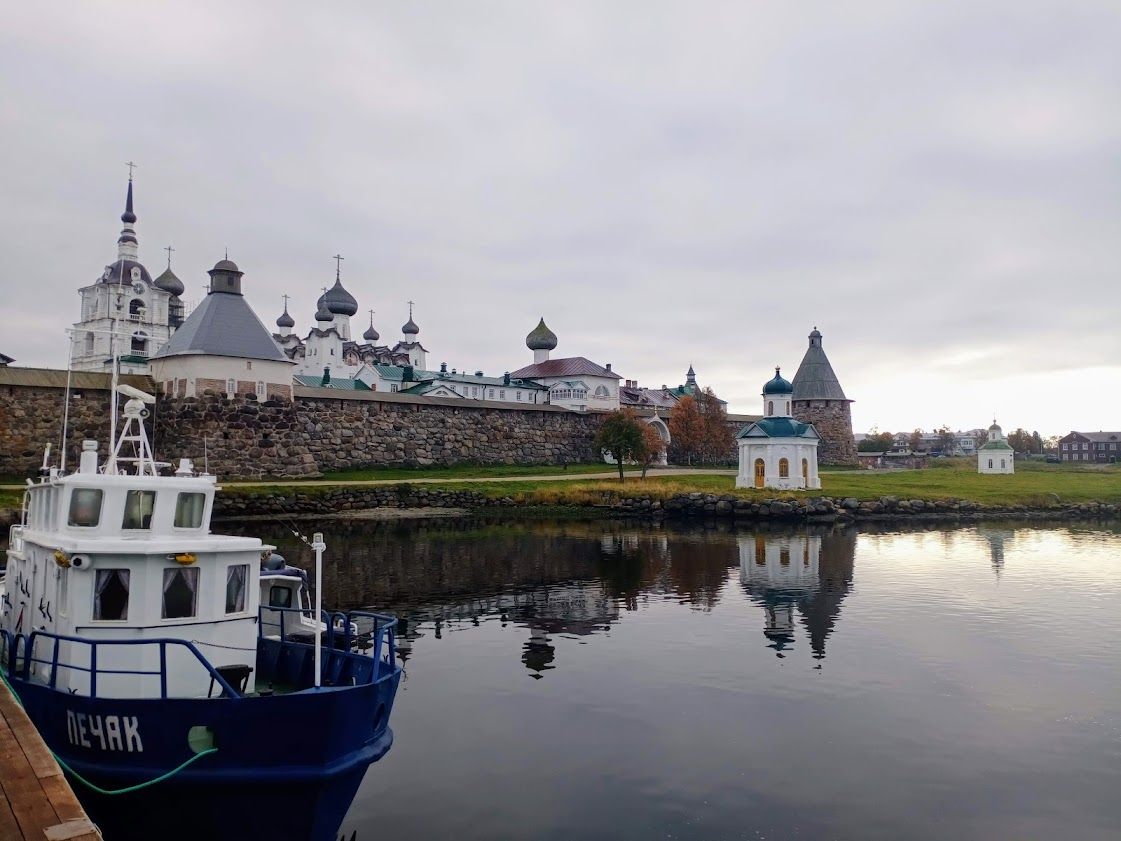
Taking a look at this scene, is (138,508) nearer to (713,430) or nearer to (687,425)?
(687,425)

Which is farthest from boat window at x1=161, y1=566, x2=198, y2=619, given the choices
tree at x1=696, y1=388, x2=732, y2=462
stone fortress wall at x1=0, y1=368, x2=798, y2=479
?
tree at x1=696, y1=388, x2=732, y2=462

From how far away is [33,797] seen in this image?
22.7 feet

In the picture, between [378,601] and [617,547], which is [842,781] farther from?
[617,547]

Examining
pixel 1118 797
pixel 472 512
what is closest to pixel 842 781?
pixel 1118 797

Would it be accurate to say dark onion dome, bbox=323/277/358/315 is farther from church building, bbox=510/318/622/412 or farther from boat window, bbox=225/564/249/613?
boat window, bbox=225/564/249/613

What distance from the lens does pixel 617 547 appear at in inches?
1358

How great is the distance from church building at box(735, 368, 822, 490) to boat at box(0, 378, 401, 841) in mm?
45239

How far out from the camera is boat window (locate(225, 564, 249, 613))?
11.1 m

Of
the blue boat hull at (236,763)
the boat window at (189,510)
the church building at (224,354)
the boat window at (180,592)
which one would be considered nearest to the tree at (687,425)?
the church building at (224,354)

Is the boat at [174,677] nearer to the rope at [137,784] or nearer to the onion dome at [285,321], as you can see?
the rope at [137,784]

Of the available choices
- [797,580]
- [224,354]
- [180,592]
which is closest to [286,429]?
[224,354]

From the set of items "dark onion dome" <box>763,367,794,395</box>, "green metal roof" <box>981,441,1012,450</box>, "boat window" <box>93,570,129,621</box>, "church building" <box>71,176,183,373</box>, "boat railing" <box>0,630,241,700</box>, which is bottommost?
"boat railing" <box>0,630,241,700</box>

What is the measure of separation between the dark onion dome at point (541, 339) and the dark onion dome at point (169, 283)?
38.3 meters

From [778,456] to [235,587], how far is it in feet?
155
